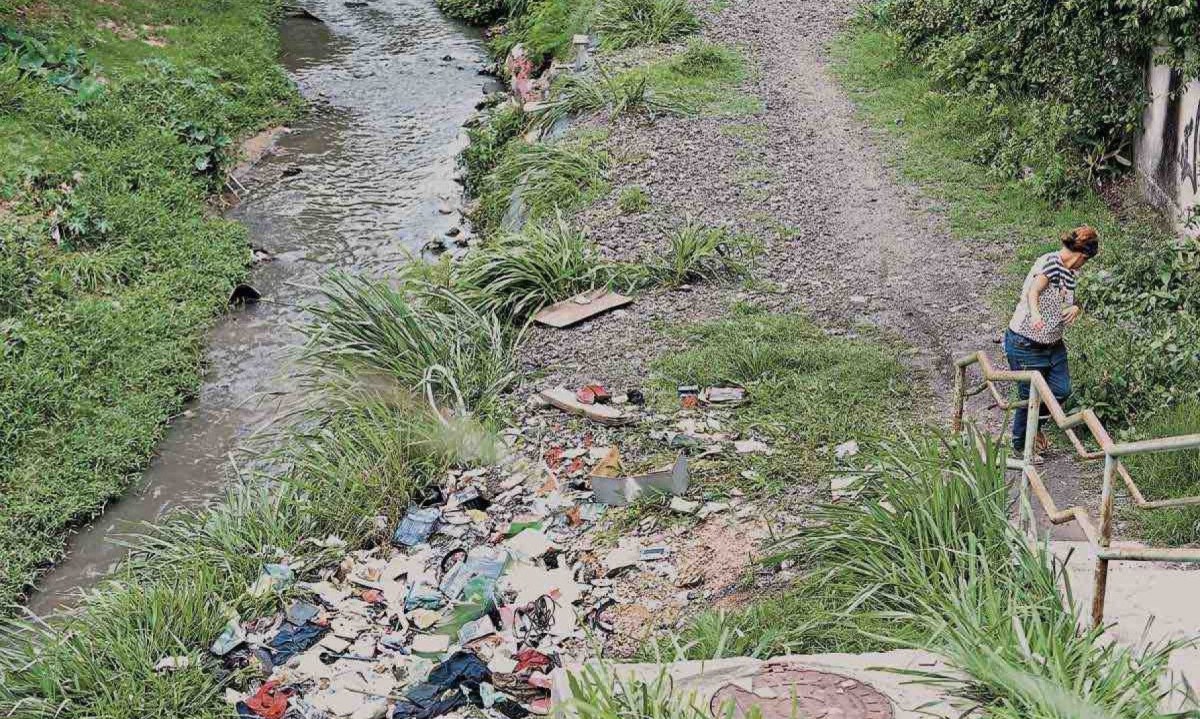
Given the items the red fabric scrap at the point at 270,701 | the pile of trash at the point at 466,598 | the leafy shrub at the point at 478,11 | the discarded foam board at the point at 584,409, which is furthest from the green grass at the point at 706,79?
the red fabric scrap at the point at 270,701

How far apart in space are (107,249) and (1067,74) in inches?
373

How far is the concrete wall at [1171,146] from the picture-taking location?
972cm

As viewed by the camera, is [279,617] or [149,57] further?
[149,57]

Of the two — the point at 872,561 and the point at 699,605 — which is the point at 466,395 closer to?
the point at 699,605

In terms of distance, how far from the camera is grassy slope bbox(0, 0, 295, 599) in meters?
9.48

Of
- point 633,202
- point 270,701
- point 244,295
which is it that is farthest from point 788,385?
point 244,295

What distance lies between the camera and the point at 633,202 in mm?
11820

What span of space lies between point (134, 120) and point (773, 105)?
757 centimetres

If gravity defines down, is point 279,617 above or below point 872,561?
below

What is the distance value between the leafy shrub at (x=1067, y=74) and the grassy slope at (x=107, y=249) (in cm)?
789

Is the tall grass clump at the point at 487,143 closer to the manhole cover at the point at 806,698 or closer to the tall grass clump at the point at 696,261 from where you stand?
the tall grass clump at the point at 696,261

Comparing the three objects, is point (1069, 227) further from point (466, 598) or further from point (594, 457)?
point (466, 598)

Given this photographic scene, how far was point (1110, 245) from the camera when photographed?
394 inches

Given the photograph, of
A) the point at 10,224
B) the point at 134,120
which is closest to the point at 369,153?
the point at 134,120
